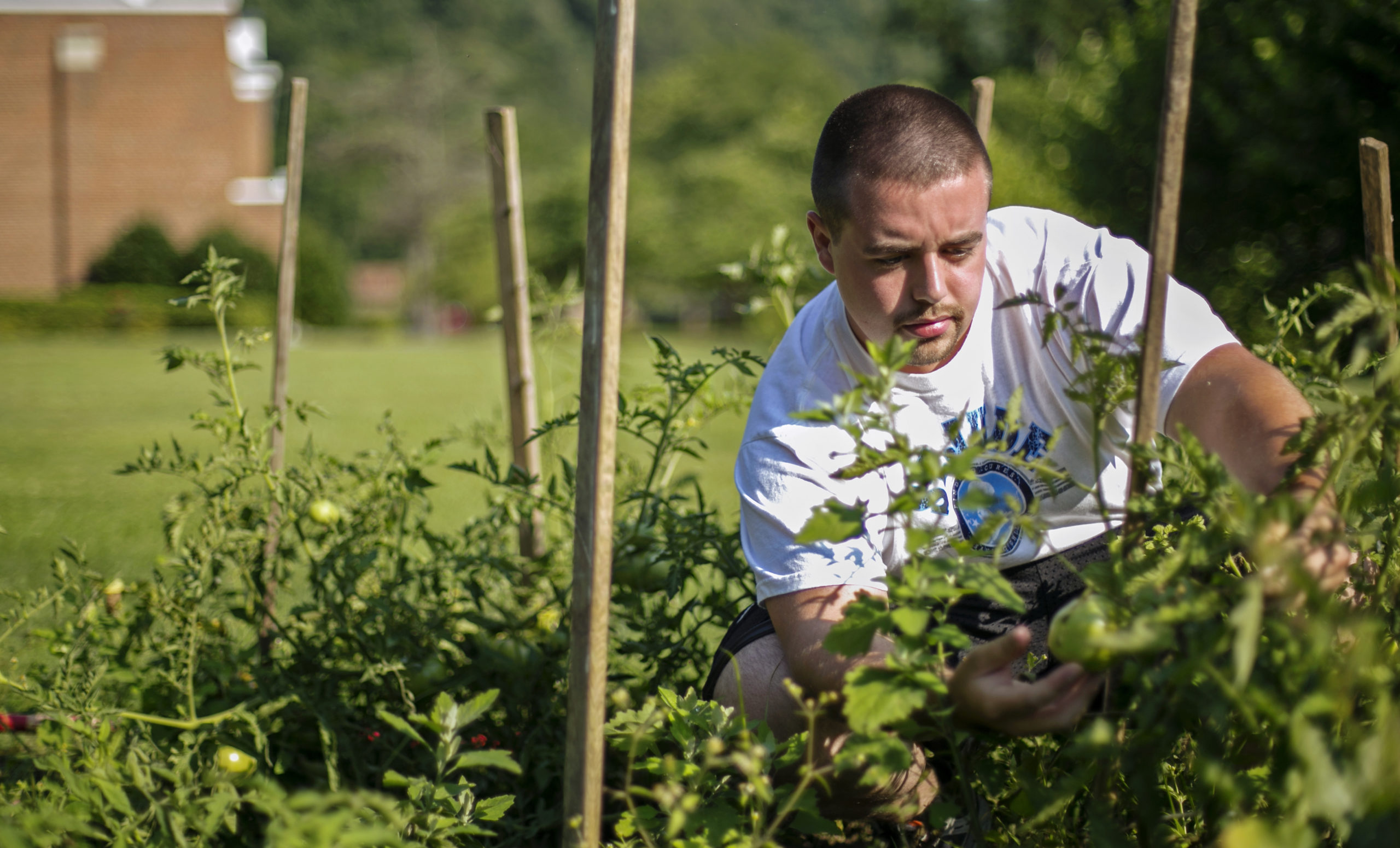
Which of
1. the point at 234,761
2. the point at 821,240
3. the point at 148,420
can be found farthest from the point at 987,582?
the point at 148,420

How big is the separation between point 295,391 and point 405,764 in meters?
9.54

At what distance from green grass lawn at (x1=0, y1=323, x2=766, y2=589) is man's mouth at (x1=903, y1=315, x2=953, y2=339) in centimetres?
70

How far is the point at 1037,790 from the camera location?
92cm

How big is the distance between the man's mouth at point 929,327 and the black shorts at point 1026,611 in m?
0.46

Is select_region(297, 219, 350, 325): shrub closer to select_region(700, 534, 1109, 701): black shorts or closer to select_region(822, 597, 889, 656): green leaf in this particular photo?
select_region(700, 534, 1109, 701): black shorts

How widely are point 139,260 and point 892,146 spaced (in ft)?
91.7

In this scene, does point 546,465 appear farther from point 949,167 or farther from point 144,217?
point 144,217

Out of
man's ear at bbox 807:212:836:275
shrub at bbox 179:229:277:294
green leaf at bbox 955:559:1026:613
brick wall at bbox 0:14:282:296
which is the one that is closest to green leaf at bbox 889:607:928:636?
green leaf at bbox 955:559:1026:613

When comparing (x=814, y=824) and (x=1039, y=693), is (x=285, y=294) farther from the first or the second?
(x=1039, y=693)

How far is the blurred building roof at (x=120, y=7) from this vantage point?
25.6 metres

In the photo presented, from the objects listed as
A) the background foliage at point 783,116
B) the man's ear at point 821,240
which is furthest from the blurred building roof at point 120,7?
the man's ear at point 821,240

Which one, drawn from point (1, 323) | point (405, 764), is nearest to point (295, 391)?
point (405, 764)

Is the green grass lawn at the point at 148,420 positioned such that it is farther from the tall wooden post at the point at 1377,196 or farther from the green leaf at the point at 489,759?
the tall wooden post at the point at 1377,196

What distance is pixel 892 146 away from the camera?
4.88 feet
